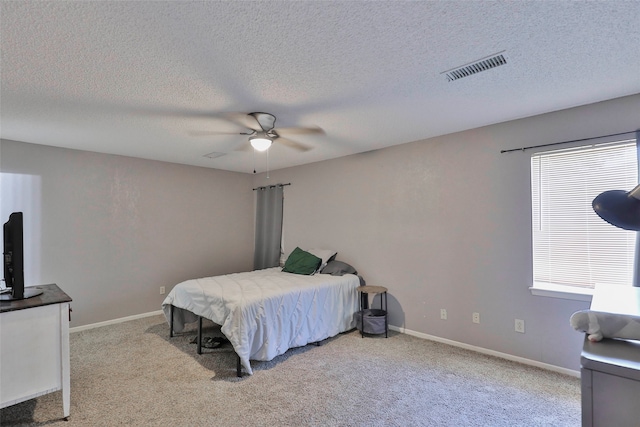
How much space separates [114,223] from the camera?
4.38 metres

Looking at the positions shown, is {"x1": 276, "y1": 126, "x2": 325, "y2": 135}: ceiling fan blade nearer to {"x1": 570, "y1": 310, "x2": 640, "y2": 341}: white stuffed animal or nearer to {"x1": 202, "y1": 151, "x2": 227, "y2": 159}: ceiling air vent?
{"x1": 202, "y1": 151, "x2": 227, "y2": 159}: ceiling air vent

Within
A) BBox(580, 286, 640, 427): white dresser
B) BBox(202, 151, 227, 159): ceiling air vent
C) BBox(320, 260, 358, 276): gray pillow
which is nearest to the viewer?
BBox(580, 286, 640, 427): white dresser

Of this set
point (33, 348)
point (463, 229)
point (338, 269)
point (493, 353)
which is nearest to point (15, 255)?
point (33, 348)

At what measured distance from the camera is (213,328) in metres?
4.07

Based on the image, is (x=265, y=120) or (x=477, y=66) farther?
(x=265, y=120)

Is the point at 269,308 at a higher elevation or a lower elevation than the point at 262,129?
lower

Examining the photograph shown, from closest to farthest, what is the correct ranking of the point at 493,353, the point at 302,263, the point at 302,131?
the point at 493,353 → the point at 302,131 → the point at 302,263

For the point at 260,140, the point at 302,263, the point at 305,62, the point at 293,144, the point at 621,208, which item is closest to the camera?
the point at 621,208

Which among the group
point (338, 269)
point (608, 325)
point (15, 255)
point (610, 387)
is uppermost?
point (15, 255)

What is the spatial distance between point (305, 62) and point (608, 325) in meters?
1.94

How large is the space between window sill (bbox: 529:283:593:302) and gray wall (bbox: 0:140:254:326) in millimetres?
4549

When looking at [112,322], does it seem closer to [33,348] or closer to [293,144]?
[33,348]

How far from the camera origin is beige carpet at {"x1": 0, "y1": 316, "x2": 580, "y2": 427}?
2.18m

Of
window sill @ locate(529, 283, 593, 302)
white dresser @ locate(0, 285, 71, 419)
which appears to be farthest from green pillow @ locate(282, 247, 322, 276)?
white dresser @ locate(0, 285, 71, 419)
